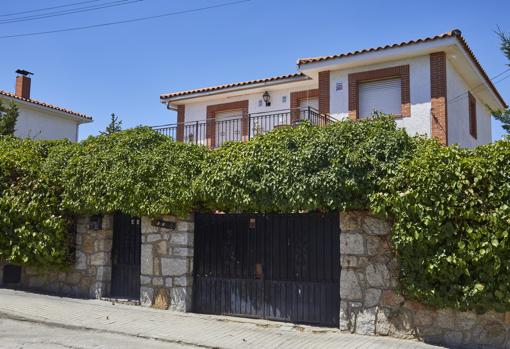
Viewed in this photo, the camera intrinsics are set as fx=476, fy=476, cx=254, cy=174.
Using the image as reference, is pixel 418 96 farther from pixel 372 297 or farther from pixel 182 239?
pixel 182 239

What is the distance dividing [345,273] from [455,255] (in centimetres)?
181

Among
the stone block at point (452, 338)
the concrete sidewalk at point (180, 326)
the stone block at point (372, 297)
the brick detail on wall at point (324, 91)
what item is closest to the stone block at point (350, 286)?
the stone block at point (372, 297)

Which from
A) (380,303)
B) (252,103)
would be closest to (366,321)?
(380,303)

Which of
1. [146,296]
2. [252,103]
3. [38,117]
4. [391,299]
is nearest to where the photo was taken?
[391,299]

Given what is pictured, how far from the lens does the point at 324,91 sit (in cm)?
1388

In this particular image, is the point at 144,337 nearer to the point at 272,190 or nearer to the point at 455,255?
the point at 272,190

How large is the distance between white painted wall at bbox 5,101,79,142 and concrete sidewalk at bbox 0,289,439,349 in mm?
13938

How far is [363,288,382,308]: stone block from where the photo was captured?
743cm

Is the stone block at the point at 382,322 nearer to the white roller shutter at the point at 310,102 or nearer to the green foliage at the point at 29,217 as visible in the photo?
the green foliage at the point at 29,217

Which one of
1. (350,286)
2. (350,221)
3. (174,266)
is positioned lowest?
(350,286)

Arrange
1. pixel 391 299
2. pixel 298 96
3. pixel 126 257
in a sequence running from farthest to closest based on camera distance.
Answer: pixel 298 96 < pixel 126 257 < pixel 391 299

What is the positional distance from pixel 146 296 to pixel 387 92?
27.1 ft

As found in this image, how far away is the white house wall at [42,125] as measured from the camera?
71.8 feet

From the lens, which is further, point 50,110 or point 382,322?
point 50,110
